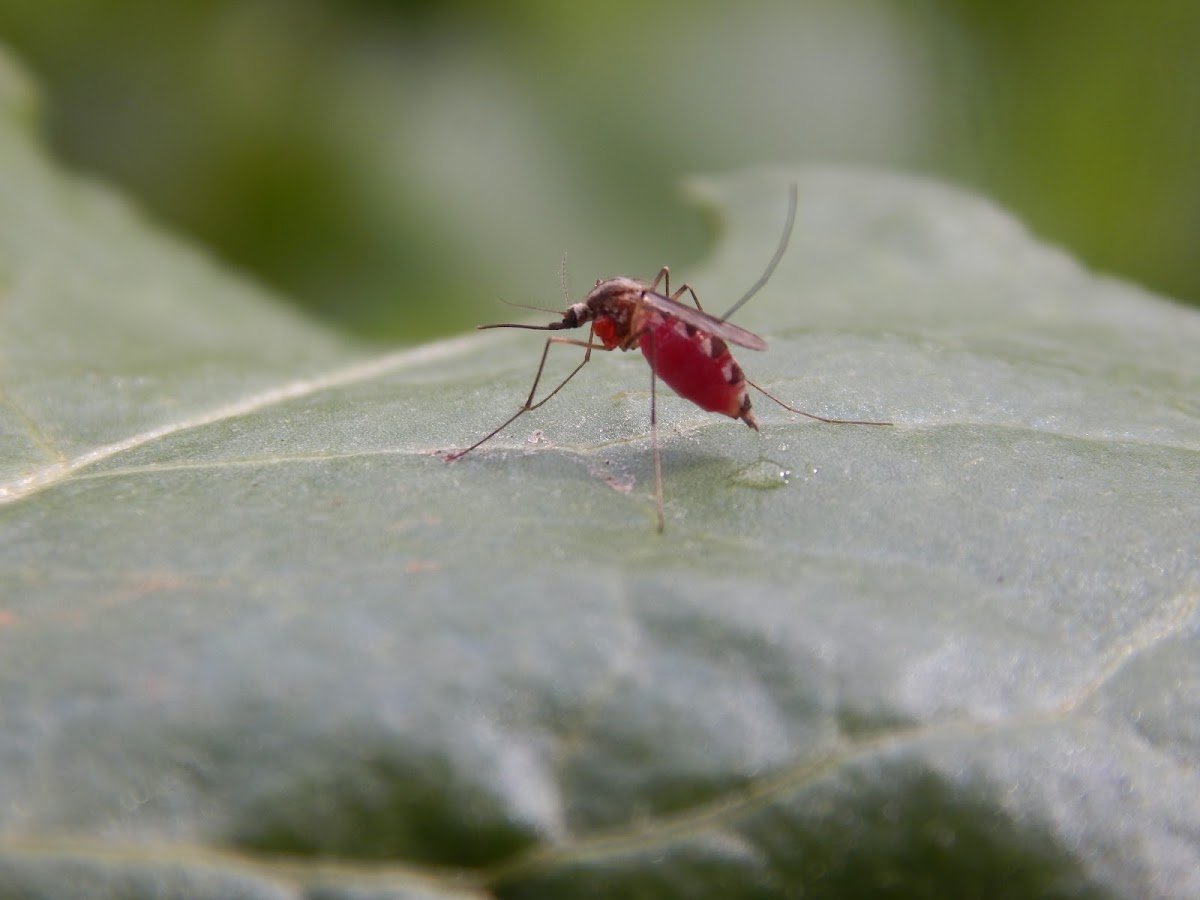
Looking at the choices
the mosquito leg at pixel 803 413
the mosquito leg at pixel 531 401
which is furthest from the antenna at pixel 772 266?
the mosquito leg at pixel 531 401

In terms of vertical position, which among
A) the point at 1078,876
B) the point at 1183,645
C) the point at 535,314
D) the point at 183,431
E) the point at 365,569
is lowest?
the point at 1078,876

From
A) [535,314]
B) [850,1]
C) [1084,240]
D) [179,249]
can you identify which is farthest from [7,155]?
[1084,240]

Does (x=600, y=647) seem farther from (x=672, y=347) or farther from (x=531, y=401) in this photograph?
(x=531, y=401)

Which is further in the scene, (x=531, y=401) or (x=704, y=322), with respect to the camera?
(x=531, y=401)

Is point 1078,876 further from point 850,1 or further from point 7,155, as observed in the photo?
point 850,1

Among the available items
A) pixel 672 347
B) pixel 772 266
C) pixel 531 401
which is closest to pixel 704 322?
pixel 672 347

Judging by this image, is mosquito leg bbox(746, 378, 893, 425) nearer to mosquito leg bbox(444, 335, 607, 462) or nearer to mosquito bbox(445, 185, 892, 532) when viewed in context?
mosquito bbox(445, 185, 892, 532)

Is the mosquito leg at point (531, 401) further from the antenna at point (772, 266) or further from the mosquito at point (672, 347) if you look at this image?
the antenna at point (772, 266)
